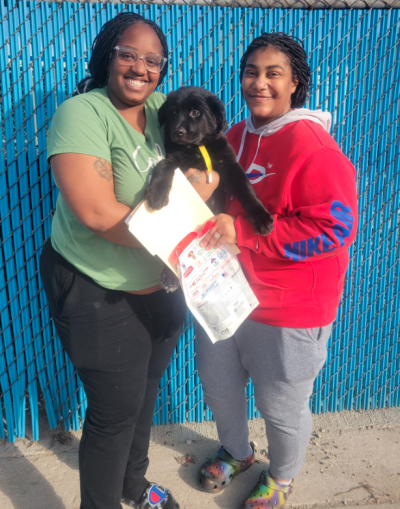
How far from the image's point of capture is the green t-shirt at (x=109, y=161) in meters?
1.24

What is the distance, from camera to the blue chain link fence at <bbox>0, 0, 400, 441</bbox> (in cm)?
200

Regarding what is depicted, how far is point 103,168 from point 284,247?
0.71 m

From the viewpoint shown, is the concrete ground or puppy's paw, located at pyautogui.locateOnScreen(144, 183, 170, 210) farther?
Result: the concrete ground

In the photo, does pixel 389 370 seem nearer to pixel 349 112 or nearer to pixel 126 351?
pixel 349 112

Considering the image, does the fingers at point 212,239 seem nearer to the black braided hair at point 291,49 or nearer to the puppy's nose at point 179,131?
the puppy's nose at point 179,131

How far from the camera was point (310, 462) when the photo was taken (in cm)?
224

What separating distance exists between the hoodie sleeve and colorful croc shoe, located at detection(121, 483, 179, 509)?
138 cm

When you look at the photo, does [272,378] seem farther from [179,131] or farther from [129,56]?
[129,56]

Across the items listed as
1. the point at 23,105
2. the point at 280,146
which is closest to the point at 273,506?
the point at 280,146

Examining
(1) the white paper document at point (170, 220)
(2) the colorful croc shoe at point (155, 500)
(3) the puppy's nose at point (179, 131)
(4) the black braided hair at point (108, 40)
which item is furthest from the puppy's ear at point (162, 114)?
(2) the colorful croc shoe at point (155, 500)

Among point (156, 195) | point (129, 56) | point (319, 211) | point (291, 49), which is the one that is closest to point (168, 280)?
point (156, 195)

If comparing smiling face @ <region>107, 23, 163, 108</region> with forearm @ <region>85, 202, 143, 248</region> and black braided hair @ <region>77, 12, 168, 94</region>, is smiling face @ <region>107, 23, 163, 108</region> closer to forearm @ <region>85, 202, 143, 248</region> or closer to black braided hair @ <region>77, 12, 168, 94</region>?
black braided hair @ <region>77, 12, 168, 94</region>

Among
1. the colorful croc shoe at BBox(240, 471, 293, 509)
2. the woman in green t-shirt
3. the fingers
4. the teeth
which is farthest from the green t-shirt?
the colorful croc shoe at BBox(240, 471, 293, 509)

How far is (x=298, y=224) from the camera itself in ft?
4.55
